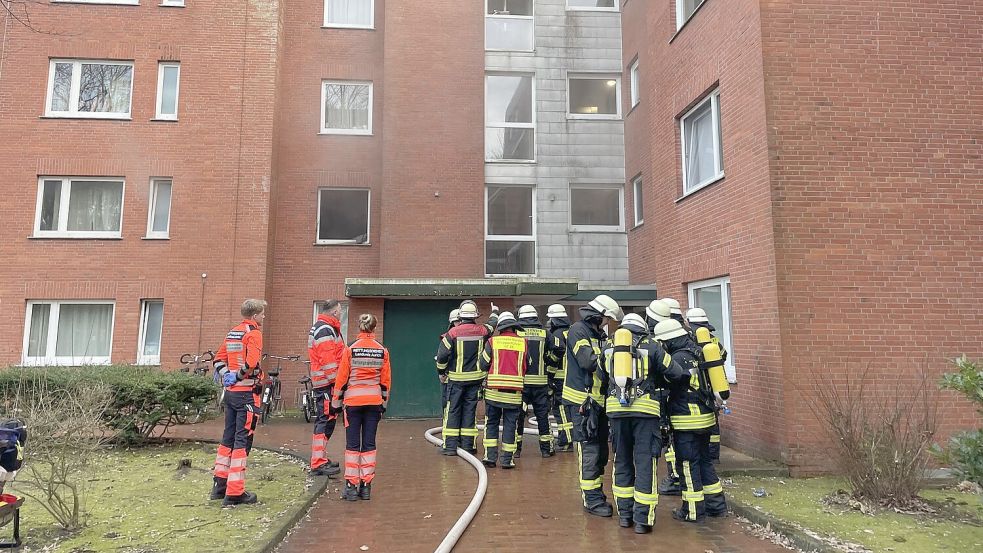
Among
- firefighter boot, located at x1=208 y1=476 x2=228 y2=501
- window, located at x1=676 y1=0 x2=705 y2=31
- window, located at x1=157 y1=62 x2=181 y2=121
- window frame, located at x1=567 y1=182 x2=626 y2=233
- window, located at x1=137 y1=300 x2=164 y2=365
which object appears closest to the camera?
firefighter boot, located at x1=208 y1=476 x2=228 y2=501

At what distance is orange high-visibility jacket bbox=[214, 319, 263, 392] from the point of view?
5867 mm

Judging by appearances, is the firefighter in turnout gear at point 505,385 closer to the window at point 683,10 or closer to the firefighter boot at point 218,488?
the firefighter boot at point 218,488

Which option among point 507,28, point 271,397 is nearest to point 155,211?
point 271,397

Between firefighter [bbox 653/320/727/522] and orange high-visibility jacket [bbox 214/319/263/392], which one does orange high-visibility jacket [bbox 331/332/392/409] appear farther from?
firefighter [bbox 653/320/727/522]

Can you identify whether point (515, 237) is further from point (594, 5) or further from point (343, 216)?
point (594, 5)

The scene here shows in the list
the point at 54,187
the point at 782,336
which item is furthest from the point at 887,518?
the point at 54,187

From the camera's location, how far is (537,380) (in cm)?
814

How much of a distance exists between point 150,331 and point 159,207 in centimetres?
293

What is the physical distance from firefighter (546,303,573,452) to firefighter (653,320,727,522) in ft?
7.71

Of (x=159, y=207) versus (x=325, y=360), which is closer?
(x=325, y=360)

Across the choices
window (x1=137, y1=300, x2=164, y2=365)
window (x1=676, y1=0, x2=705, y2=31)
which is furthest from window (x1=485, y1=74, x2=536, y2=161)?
window (x1=137, y1=300, x2=164, y2=365)

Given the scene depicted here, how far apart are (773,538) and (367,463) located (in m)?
3.97

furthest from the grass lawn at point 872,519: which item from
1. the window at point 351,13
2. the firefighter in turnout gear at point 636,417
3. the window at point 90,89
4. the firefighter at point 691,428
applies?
the window at point 90,89

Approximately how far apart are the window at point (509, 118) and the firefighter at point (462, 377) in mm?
7372
